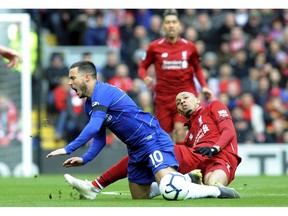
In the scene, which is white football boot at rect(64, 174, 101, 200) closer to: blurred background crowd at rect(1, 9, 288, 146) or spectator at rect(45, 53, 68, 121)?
blurred background crowd at rect(1, 9, 288, 146)

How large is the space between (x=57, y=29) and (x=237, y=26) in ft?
14.0

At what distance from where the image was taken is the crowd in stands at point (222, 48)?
69.9 feet

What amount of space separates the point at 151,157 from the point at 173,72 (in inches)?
179

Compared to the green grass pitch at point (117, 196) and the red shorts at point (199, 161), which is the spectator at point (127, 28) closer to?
the green grass pitch at point (117, 196)

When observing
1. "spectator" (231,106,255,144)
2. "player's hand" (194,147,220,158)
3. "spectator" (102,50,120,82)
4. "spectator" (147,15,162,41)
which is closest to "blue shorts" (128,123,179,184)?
"player's hand" (194,147,220,158)

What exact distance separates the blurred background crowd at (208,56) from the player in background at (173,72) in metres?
5.10

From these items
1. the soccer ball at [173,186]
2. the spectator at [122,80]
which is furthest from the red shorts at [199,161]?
the spectator at [122,80]

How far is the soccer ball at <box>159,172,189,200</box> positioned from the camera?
1023 cm

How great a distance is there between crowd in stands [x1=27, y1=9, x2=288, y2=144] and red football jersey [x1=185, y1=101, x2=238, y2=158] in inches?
362

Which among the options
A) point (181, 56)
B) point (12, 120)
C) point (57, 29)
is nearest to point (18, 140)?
point (12, 120)

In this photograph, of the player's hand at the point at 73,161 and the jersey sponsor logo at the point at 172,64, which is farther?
the jersey sponsor logo at the point at 172,64

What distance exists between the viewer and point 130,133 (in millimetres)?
10727

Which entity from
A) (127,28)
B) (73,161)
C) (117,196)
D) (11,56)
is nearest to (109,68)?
(127,28)
